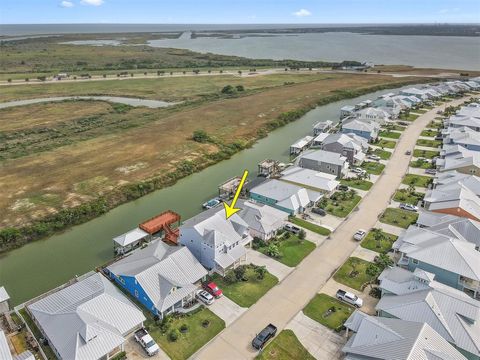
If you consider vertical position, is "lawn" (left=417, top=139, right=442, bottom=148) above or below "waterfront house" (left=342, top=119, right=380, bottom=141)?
below

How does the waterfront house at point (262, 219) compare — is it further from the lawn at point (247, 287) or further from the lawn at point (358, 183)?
the lawn at point (358, 183)

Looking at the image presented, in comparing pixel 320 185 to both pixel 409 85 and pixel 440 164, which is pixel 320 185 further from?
pixel 409 85

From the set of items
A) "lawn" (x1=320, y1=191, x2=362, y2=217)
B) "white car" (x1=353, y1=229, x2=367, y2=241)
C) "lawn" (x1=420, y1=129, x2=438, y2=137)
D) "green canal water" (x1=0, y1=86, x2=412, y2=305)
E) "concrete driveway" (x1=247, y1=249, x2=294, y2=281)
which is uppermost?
"lawn" (x1=420, y1=129, x2=438, y2=137)

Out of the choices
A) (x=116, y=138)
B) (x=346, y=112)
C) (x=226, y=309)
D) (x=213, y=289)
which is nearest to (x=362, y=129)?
(x=346, y=112)

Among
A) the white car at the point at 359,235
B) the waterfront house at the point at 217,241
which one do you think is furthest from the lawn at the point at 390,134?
Result: the waterfront house at the point at 217,241

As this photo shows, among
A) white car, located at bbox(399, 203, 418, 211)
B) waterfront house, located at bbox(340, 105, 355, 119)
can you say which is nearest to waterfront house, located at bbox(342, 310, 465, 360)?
white car, located at bbox(399, 203, 418, 211)

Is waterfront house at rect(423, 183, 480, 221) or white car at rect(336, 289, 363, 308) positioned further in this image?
waterfront house at rect(423, 183, 480, 221)

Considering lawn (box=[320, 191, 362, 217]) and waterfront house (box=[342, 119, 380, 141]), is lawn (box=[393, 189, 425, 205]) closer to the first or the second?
lawn (box=[320, 191, 362, 217])

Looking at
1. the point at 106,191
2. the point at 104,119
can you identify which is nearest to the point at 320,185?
the point at 106,191
